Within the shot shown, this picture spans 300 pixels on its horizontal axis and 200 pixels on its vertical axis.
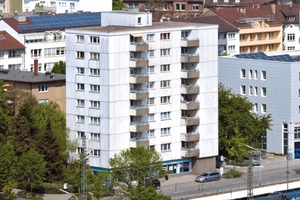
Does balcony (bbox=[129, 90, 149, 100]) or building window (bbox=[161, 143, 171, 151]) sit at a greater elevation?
balcony (bbox=[129, 90, 149, 100])

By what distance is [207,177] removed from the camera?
125062 mm

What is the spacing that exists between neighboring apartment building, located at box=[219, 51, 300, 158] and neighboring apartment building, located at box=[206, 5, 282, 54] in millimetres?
35878

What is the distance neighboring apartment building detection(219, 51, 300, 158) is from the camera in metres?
138

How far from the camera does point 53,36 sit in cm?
15988

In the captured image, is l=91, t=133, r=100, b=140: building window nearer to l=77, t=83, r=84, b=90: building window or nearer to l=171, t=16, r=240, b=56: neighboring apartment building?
l=77, t=83, r=84, b=90: building window

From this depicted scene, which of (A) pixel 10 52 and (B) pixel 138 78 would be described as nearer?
(B) pixel 138 78

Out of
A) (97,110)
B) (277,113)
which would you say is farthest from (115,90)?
(277,113)

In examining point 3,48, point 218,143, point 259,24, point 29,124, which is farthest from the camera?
point 259,24

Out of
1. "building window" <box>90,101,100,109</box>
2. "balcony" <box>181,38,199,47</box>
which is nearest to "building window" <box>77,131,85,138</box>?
"building window" <box>90,101,100,109</box>

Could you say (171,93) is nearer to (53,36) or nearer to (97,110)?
(97,110)

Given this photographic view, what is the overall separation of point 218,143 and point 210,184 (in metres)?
7.91

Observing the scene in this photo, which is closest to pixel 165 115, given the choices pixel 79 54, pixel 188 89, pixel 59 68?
pixel 188 89

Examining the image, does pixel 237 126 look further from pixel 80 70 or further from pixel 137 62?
pixel 80 70

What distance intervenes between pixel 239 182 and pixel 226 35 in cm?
5192
